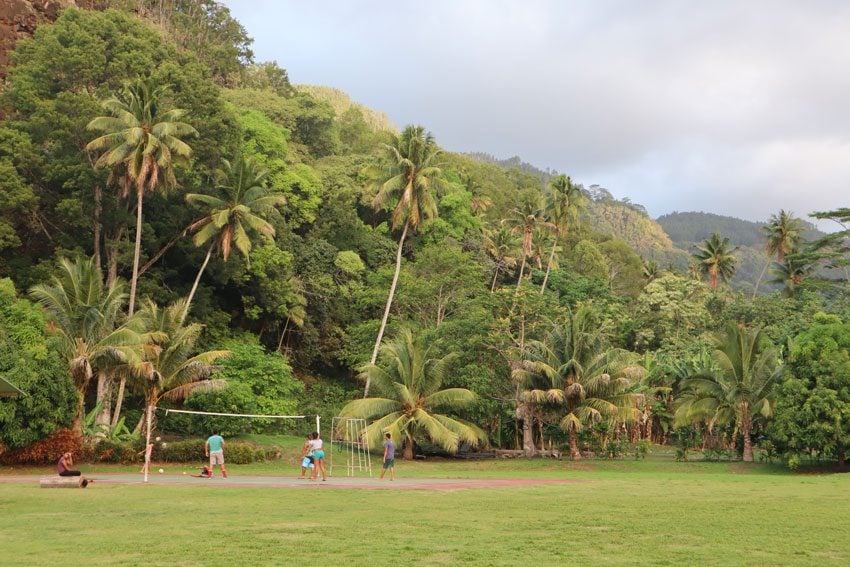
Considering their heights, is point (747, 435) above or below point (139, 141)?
below

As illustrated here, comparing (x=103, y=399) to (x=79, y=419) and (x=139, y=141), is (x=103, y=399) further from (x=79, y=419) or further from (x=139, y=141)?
(x=139, y=141)

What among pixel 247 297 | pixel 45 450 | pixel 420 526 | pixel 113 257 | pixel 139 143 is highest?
pixel 139 143

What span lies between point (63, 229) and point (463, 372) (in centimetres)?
2163

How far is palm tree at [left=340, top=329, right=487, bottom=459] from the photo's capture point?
39.9 meters

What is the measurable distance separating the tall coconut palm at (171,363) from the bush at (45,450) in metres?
4.14

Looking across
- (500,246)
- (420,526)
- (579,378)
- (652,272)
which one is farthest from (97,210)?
(652,272)

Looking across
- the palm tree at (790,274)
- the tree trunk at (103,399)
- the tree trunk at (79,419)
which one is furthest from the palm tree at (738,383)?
the palm tree at (790,274)

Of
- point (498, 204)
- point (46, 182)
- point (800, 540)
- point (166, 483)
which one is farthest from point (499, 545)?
point (498, 204)

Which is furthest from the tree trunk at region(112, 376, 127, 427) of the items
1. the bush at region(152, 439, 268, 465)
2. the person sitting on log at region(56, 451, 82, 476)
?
the person sitting on log at region(56, 451, 82, 476)

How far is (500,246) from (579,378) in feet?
91.0

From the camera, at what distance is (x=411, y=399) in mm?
40094

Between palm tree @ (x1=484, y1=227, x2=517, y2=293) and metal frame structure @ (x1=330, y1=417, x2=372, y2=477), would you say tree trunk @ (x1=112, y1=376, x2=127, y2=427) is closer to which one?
metal frame structure @ (x1=330, y1=417, x2=372, y2=477)

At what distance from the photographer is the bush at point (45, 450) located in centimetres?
3075

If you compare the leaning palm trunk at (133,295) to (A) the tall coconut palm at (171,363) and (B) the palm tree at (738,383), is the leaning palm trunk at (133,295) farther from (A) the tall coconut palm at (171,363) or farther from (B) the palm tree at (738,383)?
(B) the palm tree at (738,383)
